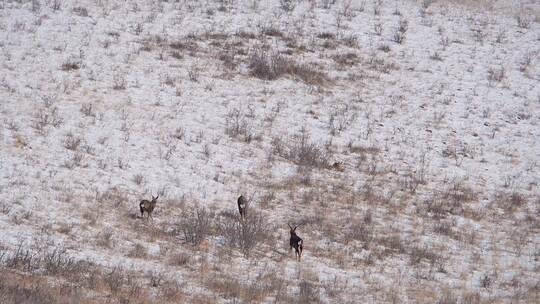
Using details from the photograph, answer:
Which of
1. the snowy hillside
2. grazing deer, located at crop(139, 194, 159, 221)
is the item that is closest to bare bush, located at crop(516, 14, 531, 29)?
the snowy hillside

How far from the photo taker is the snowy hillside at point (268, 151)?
9.77m

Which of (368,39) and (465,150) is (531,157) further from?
(368,39)

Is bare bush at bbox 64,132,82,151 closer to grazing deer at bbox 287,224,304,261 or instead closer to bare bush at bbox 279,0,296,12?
grazing deer at bbox 287,224,304,261

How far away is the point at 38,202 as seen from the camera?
1111 cm

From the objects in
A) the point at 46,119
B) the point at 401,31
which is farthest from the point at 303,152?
the point at 401,31

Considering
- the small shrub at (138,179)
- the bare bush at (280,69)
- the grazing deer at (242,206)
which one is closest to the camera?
the grazing deer at (242,206)

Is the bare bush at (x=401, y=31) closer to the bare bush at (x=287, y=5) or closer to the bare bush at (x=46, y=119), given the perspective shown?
the bare bush at (x=287, y=5)

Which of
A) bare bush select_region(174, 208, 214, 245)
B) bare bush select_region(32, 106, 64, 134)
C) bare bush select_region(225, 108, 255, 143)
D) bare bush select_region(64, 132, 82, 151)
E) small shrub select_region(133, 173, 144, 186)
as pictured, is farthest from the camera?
bare bush select_region(225, 108, 255, 143)

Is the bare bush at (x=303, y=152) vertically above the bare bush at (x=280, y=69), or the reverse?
the bare bush at (x=280, y=69)

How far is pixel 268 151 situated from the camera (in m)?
14.4

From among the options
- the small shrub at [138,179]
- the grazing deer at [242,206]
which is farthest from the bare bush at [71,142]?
the grazing deer at [242,206]

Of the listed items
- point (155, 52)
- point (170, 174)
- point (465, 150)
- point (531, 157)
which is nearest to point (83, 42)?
point (155, 52)

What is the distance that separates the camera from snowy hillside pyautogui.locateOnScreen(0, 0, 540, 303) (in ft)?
32.0

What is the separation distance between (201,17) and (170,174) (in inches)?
341
